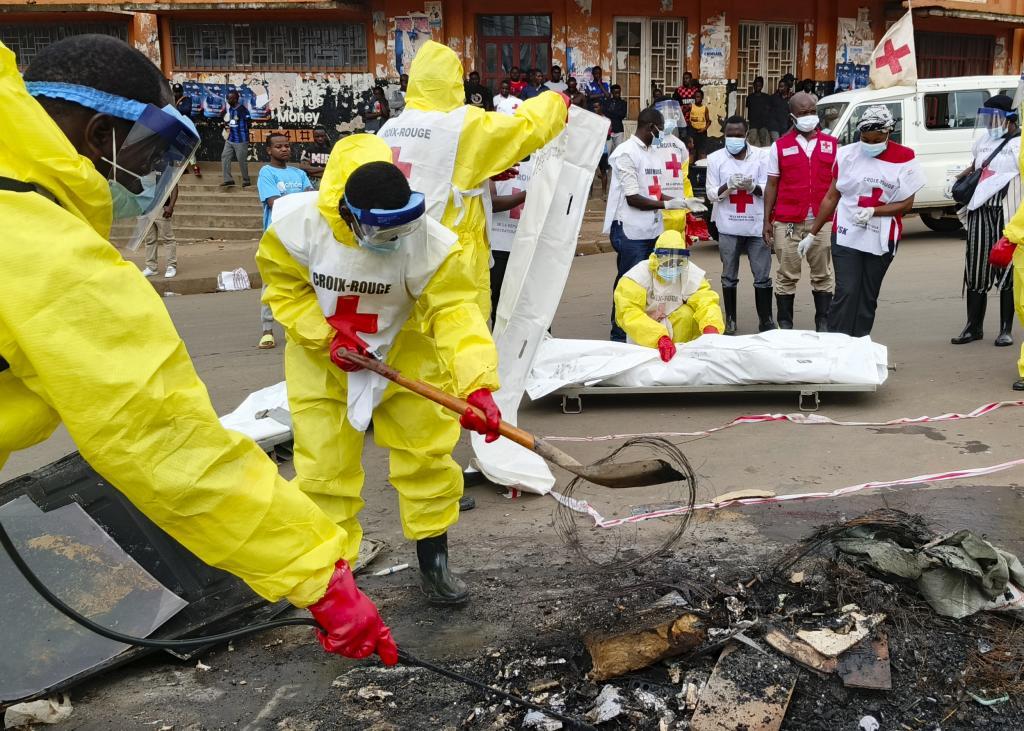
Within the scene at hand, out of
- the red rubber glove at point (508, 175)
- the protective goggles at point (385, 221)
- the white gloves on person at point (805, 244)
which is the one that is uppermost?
the red rubber glove at point (508, 175)

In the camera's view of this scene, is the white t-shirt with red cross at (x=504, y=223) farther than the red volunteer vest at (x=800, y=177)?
No

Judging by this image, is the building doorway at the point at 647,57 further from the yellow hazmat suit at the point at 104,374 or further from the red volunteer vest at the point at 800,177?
the yellow hazmat suit at the point at 104,374

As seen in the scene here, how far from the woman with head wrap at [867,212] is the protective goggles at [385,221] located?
458cm

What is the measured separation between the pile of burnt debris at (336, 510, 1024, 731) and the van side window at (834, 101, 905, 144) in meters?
10.3

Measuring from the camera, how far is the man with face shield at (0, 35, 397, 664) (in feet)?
5.95

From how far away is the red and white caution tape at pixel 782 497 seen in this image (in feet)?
15.1

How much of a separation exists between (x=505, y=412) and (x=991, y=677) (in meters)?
2.84

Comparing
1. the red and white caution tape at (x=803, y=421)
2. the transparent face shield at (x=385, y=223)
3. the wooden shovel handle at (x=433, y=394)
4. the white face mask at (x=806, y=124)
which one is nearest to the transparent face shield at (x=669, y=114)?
the white face mask at (x=806, y=124)

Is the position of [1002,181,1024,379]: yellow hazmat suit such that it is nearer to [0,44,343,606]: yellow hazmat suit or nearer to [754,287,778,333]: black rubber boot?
[754,287,778,333]: black rubber boot

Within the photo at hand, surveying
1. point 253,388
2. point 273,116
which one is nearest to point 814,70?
point 273,116

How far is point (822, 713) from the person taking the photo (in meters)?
2.97

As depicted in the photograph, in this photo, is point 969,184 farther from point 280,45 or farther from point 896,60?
point 280,45

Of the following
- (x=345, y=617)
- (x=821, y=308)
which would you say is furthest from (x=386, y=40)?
(x=345, y=617)

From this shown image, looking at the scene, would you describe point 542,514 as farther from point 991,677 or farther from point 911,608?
point 991,677
